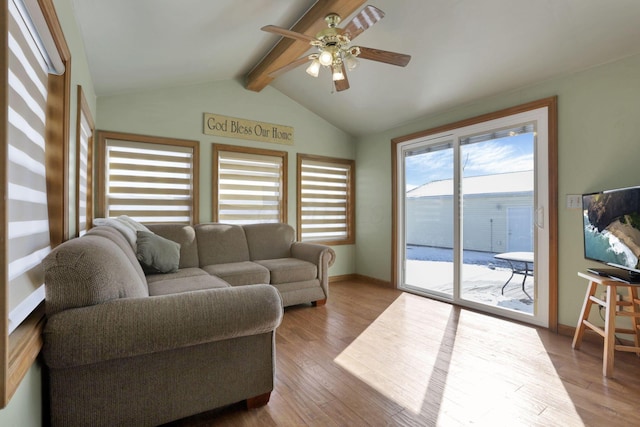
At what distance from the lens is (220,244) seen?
147 inches

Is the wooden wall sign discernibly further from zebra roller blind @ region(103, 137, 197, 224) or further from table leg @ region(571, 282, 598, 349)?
table leg @ region(571, 282, 598, 349)

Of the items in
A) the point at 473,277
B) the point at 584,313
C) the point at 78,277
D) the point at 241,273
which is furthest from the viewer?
the point at 473,277

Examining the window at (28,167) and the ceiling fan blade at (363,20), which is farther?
the ceiling fan blade at (363,20)

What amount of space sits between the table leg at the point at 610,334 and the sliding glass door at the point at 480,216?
2.68 ft

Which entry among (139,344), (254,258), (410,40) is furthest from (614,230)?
(254,258)

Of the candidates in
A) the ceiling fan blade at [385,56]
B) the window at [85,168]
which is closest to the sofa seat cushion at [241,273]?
the window at [85,168]

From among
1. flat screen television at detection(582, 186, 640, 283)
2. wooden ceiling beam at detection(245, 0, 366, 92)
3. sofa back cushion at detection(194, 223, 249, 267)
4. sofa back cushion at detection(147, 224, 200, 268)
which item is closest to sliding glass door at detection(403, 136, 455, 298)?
flat screen television at detection(582, 186, 640, 283)

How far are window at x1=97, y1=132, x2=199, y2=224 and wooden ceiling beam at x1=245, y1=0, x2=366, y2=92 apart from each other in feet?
3.74

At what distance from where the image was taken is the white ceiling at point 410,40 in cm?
223

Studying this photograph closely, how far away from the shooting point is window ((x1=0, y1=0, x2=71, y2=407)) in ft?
2.60

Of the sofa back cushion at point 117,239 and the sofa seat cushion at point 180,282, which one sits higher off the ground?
the sofa back cushion at point 117,239

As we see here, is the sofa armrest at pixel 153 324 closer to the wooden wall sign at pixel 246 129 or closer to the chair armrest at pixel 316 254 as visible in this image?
the chair armrest at pixel 316 254

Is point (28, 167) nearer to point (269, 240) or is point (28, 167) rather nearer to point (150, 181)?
point (150, 181)

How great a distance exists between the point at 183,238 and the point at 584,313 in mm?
3821
